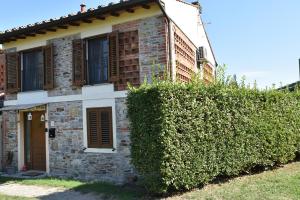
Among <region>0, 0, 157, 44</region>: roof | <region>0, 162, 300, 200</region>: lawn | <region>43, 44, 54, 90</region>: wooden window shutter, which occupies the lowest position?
<region>0, 162, 300, 200</region>: lawn

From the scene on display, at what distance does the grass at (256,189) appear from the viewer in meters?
8.77

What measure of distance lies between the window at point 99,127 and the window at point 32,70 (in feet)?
9.60

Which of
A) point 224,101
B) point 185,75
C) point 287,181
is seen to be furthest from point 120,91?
point 287,181

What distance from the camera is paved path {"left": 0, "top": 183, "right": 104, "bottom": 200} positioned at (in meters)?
9.88

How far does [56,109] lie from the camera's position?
13672 mm

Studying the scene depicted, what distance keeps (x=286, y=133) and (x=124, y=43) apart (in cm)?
631

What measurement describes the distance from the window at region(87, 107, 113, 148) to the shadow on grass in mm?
1469

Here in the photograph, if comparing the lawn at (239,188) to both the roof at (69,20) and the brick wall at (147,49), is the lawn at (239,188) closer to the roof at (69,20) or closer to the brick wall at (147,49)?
the brick wall at (147,49)

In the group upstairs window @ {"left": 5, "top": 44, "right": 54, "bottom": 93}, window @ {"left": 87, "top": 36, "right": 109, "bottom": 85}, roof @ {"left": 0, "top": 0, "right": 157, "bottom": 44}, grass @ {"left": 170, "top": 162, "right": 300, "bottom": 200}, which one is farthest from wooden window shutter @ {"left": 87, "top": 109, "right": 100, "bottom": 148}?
grass @ {"left": 170, "top": 162, "right": 300, "bottom": 200}

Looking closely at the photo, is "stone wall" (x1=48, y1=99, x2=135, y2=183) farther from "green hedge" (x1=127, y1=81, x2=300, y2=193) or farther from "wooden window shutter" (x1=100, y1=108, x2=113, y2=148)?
"green hedge" (x1=127, y1=81, x2=300, y2=193)

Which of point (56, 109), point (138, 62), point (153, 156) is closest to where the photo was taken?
point (153, 156)

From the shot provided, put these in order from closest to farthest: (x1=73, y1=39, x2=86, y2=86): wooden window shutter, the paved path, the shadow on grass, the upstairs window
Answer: the shadow on grass
the paved path
(x1=73, y1=39, x2=86, y2=86): wooden window shutter
the upstairs window

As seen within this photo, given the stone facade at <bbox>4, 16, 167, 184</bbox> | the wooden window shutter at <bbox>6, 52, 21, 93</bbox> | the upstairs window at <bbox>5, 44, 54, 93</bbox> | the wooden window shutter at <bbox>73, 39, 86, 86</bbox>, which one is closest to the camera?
the stone facade at <bbox>4, 16, 167, 184</bbox>

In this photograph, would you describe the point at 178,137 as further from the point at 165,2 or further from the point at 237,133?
the point at 165,2
